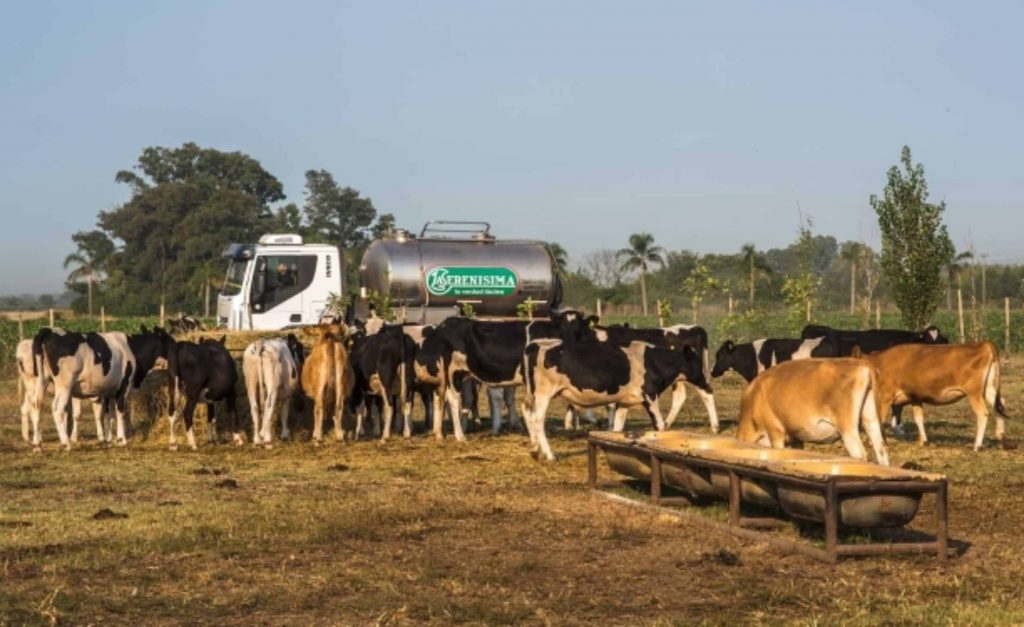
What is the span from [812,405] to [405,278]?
18178 millimetres

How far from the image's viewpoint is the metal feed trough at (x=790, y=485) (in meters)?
11.6

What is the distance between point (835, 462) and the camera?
43.0ft

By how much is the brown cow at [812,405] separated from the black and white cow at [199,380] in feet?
33.1

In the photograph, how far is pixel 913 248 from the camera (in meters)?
37.8

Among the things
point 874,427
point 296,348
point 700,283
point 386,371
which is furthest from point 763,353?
point 700,283

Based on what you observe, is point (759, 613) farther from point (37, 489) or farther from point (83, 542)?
point (37, 489)

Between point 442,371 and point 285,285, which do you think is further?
point 285,285

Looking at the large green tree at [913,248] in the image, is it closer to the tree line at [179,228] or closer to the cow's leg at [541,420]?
the cow's leg at [541,420]

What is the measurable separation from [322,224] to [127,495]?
9951 cm

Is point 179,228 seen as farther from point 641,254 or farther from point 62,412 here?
point 62,412

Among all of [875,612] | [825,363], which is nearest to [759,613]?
[875,612]

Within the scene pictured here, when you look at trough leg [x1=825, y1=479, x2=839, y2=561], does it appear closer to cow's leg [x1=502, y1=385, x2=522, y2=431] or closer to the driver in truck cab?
cow's leg [x1=502, y1=385, x2=522, y2=431]

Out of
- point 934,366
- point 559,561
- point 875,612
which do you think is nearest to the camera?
point 875,612

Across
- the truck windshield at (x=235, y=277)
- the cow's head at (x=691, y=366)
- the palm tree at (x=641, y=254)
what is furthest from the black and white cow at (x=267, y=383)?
the palm tree at (x=641, y=254)
